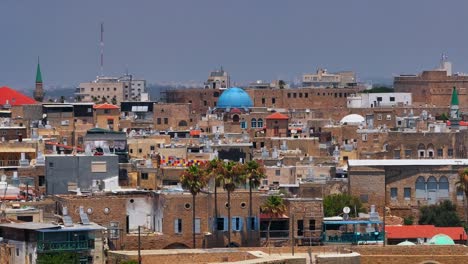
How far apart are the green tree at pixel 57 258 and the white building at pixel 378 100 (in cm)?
8014

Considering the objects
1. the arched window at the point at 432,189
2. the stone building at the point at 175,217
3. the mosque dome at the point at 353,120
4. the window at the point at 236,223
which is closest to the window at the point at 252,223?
the stone building at the point at 175,217

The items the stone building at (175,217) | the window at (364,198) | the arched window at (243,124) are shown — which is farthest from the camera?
the arched window at (243,124)

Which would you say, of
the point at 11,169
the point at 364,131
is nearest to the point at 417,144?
the point at 364,131

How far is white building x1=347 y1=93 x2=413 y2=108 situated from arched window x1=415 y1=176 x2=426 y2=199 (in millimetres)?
53626

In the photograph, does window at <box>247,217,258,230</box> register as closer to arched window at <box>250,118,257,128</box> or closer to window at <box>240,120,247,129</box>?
window at <box>240,120,247,129</box>

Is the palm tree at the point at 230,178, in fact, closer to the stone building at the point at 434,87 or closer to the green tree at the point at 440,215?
the green tree at the point at 440,215

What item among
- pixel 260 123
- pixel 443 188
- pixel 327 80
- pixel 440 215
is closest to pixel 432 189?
pixel 443 188

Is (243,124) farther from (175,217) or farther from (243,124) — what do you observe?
(175,217)

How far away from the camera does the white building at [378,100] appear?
14250 cm

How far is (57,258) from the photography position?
60844mm

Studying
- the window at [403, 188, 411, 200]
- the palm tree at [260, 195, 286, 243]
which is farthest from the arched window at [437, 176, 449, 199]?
the palm tree at [260, 195, 286, 243]

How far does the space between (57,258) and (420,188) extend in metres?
28.9

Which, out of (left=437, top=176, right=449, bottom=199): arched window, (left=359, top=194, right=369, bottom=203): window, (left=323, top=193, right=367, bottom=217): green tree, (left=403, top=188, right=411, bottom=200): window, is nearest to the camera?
(left=323, top=193, right=367, bottom=217): green tree

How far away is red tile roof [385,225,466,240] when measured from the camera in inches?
2926
